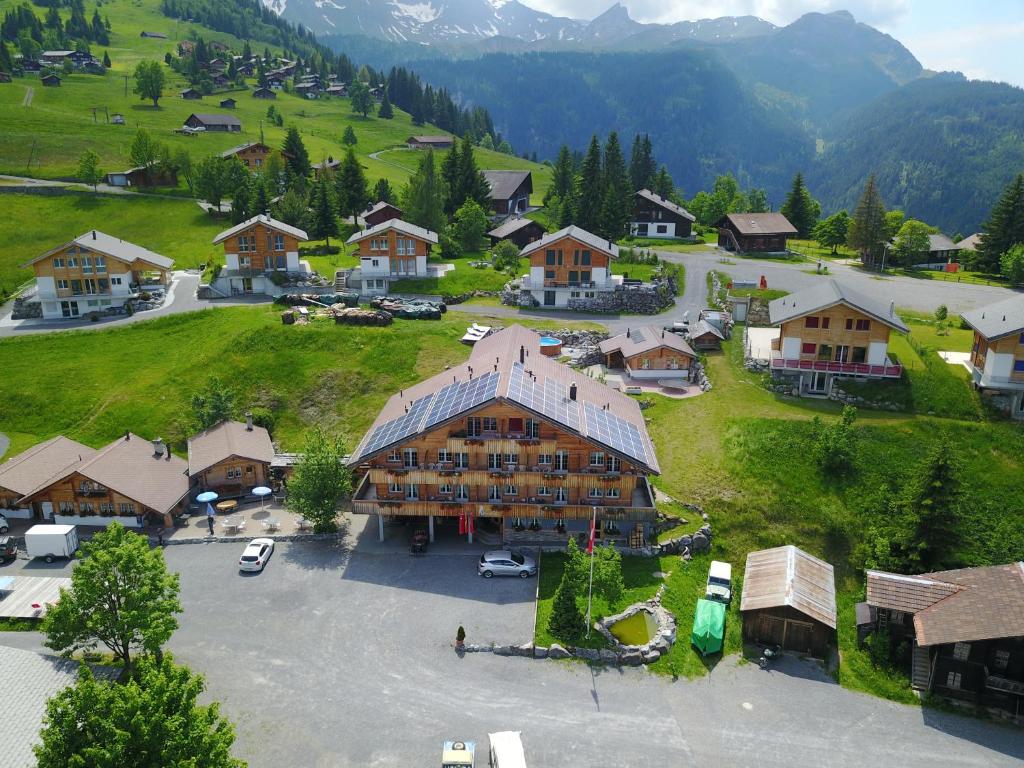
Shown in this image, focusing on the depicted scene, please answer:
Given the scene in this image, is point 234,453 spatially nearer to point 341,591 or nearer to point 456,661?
point 341,591

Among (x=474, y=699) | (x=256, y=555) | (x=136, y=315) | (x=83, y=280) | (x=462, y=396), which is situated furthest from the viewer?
(x=83, y=280)

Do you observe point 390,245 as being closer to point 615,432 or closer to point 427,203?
point 427,203

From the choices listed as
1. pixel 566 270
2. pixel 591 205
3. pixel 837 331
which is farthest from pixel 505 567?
pixel 591 205

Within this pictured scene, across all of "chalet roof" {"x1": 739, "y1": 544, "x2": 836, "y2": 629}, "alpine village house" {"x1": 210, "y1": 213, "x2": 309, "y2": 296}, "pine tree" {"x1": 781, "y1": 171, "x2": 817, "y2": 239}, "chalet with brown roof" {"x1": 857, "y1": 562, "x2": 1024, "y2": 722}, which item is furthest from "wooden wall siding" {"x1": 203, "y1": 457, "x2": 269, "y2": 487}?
"pine tree" {"x1": 781, "y1": 171, "x2": 817, "y2": 239}

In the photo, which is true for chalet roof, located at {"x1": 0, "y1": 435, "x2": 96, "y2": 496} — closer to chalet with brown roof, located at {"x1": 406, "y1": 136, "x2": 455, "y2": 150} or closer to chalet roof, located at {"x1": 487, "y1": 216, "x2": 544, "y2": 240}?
chalet roof, located at {"x1": 487, "y1": 216, "x2": 544, "y2": 240}

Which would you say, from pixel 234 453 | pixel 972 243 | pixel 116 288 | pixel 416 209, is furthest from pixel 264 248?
pixel 972 243

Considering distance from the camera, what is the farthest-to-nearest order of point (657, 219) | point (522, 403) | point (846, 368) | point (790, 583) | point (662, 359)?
point (657, 219) < point (662, 359) < point (846, 368) < point (522, 403) < point (790, 583)
